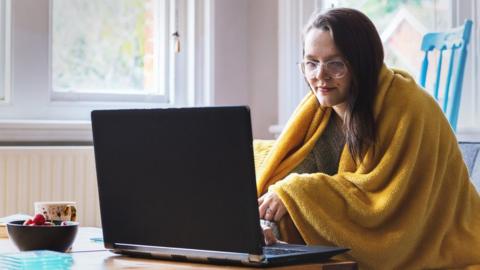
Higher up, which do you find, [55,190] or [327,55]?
[327,55]

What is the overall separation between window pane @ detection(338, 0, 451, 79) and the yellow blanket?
888 mm

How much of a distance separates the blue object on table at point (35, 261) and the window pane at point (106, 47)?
6.11 feet

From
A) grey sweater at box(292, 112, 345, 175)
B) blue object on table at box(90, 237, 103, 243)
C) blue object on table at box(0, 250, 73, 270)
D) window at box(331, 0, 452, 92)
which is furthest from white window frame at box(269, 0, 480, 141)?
blue object on table at box(0, 250, 73, 270)

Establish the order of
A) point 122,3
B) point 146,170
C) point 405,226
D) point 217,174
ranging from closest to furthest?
point 217,174 < point 146,170 < point 405,226 < point 122,3

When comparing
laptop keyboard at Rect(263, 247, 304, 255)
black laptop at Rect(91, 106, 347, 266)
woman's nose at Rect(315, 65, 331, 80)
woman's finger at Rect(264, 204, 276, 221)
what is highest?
woman's nose at Rect(315, 65, 331, 80)

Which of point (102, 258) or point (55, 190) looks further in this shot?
point (55, 190)

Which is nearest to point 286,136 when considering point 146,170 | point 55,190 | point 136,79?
point 146,170

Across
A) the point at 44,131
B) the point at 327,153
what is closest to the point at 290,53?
the point at 44,131

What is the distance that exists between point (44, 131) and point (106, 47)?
0.46m

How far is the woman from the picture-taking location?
1744 millimetres

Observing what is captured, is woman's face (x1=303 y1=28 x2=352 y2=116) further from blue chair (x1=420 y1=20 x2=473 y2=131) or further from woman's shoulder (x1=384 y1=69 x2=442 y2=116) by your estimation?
blue chair (x1=420 y1=20 x2=473 y2=131)

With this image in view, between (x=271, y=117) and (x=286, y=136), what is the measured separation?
4.12 ft

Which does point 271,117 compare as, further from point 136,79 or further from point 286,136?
point 286,136

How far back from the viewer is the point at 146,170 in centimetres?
136
